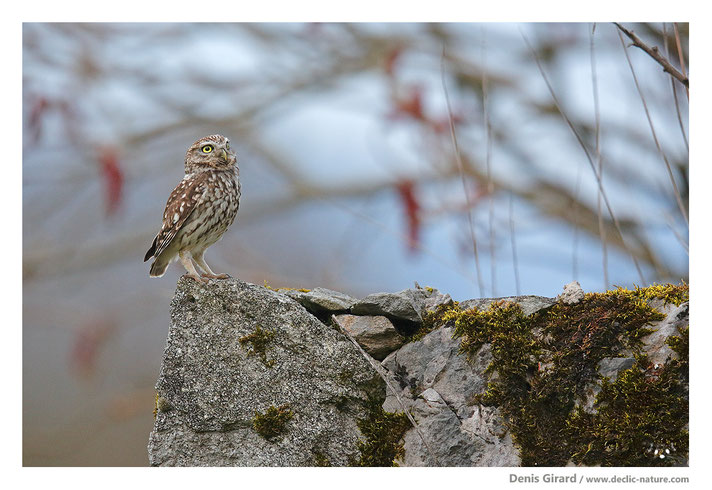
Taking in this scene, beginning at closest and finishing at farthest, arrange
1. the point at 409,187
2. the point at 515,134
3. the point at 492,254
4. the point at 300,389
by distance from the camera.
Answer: the point at 300,389, the point at 492,254, the point at 409,187, the point at 515,134

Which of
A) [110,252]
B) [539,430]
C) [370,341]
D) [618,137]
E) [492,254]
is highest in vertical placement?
[618,137]

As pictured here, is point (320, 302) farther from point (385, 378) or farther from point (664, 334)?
point (664, 334)

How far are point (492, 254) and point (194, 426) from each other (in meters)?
1.47

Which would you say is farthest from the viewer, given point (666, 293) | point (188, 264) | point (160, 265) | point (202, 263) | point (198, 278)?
point (160, 265)

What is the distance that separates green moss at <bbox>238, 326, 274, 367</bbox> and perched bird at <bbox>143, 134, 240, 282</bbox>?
40cm

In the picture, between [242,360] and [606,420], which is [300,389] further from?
[606,420]

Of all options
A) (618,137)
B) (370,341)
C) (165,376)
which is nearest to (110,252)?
(165,376)

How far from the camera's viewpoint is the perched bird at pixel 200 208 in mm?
3131

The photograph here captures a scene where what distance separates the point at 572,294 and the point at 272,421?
129 cm

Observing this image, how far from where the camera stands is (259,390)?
2.67 meters

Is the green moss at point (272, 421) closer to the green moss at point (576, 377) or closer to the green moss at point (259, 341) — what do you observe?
the green moss at point (259, 341)

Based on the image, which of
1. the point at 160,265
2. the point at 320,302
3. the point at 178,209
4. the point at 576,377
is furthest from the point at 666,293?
the point at 160,265

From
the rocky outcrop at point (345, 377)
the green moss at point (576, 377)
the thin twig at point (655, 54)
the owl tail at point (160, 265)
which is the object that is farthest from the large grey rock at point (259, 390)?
the thin twig at point (655, 54)

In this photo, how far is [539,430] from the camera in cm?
242
